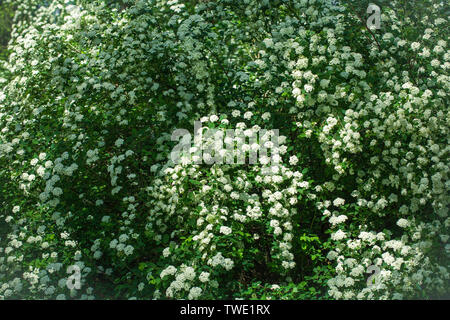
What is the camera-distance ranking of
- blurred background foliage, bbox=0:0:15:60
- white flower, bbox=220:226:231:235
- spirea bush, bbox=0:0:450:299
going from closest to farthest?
1. white flower, bbox=220:226:231:235
2. spirea bush, bbox=0:0:450:299
3. blurred background foliage, bbox=0:0:15:60

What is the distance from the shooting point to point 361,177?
410 centimetres

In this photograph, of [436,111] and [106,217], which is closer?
[436,111]

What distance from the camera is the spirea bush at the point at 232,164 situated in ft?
11.8

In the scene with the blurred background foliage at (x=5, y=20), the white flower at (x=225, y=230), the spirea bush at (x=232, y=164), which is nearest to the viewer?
the white flower at (x=225, y=230)

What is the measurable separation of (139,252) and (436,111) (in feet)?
A: 8.89

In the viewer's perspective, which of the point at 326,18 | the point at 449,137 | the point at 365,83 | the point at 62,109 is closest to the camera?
the point at 449,137

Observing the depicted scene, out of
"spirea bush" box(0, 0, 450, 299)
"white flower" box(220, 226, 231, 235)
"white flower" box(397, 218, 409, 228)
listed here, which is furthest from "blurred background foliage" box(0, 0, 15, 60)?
"white flower" box(397, 218, 409, 228)

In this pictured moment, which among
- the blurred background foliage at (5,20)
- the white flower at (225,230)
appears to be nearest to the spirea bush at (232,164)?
the white flower at (225,230)

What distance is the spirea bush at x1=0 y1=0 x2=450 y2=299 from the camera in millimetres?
3592

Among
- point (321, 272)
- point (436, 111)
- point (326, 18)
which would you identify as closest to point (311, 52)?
point (326, 18)

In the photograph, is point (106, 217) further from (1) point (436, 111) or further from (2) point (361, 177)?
(1) point (436, 111)

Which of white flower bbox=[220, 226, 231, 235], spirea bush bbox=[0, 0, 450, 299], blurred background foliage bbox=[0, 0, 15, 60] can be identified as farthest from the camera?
blurred background foliage bbox=[0, 0, 15, 60]

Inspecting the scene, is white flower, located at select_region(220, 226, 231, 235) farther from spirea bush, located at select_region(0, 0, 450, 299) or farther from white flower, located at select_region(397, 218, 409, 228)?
white flower, located at select_region(397, 218, 409, 228)

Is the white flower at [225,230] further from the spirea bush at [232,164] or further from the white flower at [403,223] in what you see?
the white flower at [403,223]
